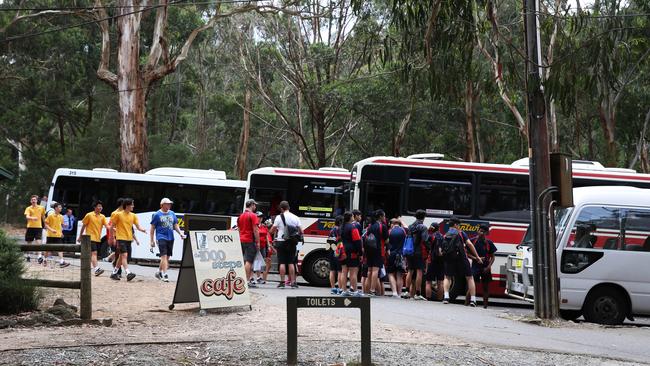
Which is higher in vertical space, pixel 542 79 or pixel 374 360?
pixel 542 79

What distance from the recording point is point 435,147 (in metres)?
42.2

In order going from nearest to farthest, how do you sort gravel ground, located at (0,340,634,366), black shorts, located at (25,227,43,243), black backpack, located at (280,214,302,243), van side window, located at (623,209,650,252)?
gravel ground, located at (0,340,634,366)
van side window, located at (623,209,650,252)
black backpack, located at (280,214,302,243)
black shorts, located at (25,227,43,243)

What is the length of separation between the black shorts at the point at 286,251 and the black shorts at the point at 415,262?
2368mm

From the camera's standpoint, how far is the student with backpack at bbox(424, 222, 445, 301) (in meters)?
17.3

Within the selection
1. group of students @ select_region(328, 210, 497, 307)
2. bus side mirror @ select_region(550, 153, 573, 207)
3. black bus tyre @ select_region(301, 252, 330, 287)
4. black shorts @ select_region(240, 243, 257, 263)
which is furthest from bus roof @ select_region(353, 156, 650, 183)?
bus side mirror @ select_region(550, 153, 573, 207)

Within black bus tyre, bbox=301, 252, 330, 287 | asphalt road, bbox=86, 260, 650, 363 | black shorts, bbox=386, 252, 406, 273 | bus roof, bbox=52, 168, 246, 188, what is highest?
bus roof, bbox=52, 168, 246, 188

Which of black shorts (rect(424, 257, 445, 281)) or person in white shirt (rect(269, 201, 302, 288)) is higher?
person in white shirt (rect(269, 201, 302, 288))

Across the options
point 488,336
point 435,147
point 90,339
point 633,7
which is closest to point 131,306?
point 90,339

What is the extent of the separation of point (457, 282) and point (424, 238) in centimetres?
193

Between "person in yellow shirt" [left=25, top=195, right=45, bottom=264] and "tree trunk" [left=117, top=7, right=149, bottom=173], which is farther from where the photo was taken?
"tree trunk" [left=117, top=7, right=149, bottom=173]

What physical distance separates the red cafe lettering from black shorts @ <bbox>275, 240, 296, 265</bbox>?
4.38 m

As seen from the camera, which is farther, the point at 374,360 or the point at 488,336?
the point at 488,336

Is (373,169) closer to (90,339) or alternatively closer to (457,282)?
(457,282)

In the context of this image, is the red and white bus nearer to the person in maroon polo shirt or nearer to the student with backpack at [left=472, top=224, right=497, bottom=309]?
the student with backpack at [left=472, top=224, right=497, bottom=309]
